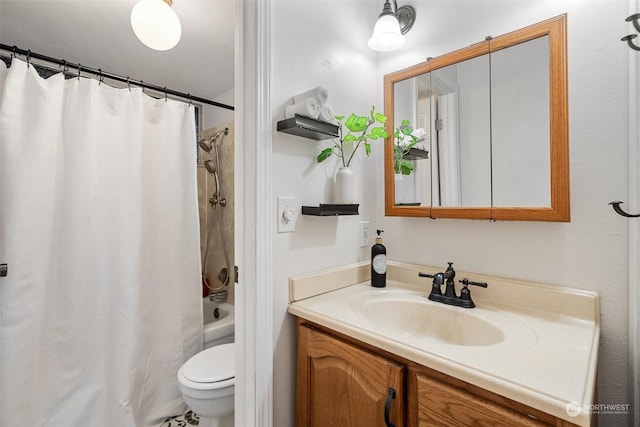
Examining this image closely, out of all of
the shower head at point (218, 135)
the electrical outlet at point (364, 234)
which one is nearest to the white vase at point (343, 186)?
the electrical outlet at point (364, 234)

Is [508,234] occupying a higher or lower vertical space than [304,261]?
higher

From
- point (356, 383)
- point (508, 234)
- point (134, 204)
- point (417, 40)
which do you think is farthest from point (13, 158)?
point (508, 234)

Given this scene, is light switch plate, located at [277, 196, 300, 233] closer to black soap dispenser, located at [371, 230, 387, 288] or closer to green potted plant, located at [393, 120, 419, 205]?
black soap dispenser, located at [371, 230, 387, 288]

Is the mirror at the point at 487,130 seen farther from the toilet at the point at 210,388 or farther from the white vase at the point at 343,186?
the toilet at the point at 210,388

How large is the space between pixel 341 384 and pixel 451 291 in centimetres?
52

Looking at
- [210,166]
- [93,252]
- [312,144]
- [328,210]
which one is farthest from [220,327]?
[312,144]

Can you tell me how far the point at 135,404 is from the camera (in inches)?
63.6

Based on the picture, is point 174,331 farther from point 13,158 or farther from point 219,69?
point 219,69

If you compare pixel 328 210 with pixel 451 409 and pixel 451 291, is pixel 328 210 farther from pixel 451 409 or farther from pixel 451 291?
pixel 451 409

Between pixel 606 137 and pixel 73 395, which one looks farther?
pixel 73 395

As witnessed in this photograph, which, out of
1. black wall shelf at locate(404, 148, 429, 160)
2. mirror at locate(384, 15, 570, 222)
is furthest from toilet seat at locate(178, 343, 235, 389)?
black wall shelf at locate(404, 148, 429, 160)

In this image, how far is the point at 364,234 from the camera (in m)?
1.44

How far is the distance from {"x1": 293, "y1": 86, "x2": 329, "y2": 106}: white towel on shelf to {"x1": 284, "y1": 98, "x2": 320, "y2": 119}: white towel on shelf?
0.03 m

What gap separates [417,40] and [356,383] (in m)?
1.43
